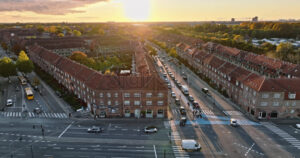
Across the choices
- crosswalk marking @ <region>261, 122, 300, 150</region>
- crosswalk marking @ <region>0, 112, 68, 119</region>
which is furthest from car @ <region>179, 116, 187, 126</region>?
crosswalk marking @ <region>0, 112, 68, 119</region>

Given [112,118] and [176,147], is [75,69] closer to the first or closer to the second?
[112,118]

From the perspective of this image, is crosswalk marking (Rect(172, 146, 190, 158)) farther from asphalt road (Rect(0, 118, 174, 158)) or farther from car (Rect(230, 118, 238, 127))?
car (Rect(230, 118, 238, 127))

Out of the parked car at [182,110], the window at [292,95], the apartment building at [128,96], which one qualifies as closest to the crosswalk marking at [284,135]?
the window at [292,95]

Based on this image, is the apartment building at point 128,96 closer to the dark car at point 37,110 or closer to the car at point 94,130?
the car at point 94,130

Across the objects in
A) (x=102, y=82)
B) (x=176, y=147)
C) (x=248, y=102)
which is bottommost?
(x=176, y=147)

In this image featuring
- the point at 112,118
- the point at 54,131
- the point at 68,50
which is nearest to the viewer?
the point at 54,131

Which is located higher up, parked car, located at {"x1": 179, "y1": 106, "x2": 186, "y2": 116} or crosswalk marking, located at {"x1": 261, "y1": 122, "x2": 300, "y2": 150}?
parked car, located at {"x1": 179, "y1": 106, "x2": 186, "y2": 116}

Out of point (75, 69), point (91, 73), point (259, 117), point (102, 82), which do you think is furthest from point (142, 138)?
point (75, 69)

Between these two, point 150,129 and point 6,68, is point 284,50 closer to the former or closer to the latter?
point 150,129
